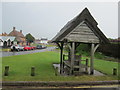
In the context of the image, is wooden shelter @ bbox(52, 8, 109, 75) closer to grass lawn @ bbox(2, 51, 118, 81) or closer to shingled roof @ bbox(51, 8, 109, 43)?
shingled roof @ bbox(51, 8, 109, 43)

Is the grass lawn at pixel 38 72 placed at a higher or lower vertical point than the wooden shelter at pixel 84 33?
lower

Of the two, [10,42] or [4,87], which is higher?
[10,42]

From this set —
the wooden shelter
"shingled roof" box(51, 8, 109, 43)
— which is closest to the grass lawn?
the wooden shelter

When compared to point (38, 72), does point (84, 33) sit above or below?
above

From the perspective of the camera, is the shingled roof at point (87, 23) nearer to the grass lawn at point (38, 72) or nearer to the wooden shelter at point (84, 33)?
the wooden shelter at point (84, 33)

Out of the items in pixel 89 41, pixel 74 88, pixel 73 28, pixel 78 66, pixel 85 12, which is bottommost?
pixel 74 88

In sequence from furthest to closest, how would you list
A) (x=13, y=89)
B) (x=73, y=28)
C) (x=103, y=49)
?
(x=103, y=49) < (x=73, y=28) < (x=13, y=89)

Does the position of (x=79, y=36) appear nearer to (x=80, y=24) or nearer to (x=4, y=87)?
(x=80, y=24)

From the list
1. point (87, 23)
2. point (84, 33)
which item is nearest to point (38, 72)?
point (84, 33)

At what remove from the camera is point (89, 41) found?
10.2 metres

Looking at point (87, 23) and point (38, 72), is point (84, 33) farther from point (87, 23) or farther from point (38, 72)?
point (38, 72)

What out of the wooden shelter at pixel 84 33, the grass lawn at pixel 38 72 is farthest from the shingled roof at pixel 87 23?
the grass lawn at pixel 38 72

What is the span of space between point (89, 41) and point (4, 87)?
680 cm

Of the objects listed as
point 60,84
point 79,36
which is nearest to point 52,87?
point 60,84
